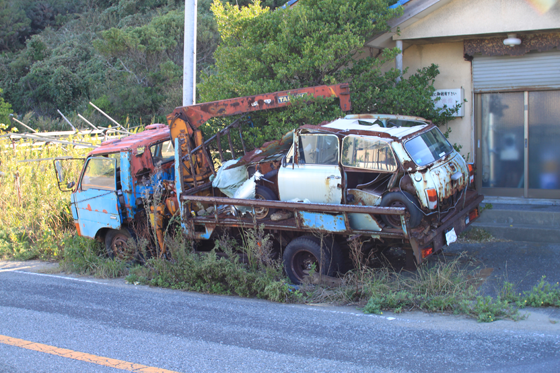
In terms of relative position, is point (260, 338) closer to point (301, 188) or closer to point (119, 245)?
point (301, 188)

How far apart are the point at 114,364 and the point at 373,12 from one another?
7848 mm

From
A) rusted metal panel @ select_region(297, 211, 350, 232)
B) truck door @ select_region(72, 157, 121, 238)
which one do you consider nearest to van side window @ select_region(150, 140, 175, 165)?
truck door @ select_region(72, 157, 121, 238)

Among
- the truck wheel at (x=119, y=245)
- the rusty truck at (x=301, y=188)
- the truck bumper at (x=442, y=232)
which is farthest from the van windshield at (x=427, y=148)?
the truck wheel at (x=119, y=245)

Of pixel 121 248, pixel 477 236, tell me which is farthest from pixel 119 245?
pixel 477 236

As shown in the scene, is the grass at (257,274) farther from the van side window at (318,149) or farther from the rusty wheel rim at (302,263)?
the van side window at (318,149)

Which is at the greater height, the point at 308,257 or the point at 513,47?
the point at 513,47

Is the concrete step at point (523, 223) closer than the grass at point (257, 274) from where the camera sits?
No

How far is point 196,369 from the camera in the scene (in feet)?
15.6

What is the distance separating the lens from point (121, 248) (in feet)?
30.3

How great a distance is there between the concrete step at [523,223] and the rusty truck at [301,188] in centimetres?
171

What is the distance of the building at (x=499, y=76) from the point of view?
983cm

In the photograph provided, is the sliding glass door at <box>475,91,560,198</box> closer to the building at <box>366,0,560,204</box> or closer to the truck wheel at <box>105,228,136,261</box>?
the building at <box>366,0,560,204</box>

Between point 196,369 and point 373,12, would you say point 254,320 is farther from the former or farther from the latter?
point 373,12

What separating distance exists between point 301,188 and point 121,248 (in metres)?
3.92
